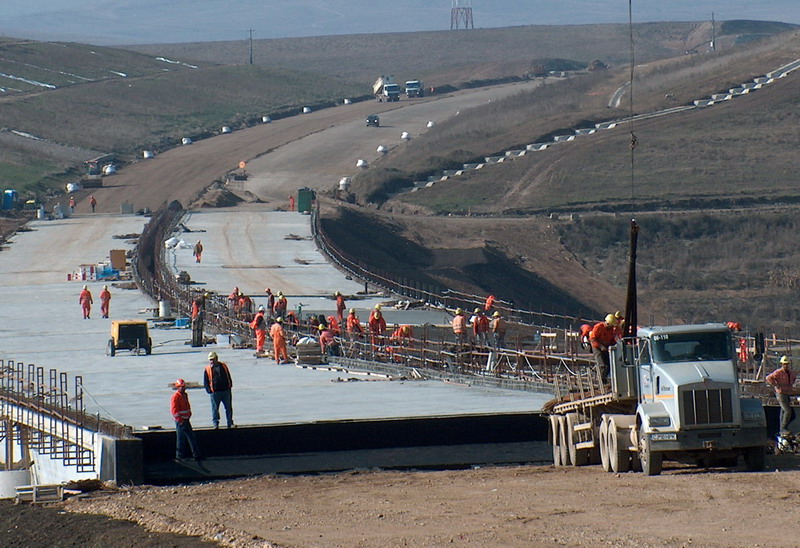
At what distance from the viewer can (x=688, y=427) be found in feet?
67.7

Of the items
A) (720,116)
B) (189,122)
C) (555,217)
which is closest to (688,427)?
(555,217)

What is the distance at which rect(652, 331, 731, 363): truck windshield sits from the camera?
69.6 ft

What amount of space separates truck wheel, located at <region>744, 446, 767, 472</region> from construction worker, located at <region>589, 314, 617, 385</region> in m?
2.74

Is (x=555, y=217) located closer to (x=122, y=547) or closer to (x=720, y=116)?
(x=720, y=116)

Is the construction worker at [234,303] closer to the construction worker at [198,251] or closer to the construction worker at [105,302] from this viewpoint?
the construction worker at [105,302]

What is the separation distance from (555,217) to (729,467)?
6329 cm

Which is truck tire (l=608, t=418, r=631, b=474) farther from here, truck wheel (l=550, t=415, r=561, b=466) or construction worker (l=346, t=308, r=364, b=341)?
construction worker (l=346, t=308, r=364, b=341)

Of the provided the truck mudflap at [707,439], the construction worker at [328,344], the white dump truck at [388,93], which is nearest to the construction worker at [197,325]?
the construction worker at [328,344]

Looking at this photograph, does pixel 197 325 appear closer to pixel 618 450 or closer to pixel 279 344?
pixel 279 344

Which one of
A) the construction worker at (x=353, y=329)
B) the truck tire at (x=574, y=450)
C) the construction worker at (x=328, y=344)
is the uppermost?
the construction worker at (x=353, y=329)

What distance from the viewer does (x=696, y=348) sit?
21.3m

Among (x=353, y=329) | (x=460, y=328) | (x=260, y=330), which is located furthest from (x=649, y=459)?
(x=260, y=330)

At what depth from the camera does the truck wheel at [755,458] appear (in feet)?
69.7

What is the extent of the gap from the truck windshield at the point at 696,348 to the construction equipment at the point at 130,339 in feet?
70.0
